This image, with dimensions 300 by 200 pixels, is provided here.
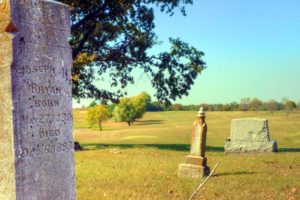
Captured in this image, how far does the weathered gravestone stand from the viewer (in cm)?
1817

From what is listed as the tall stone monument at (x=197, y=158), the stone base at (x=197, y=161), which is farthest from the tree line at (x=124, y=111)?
the stone base at (x=197, y=161)

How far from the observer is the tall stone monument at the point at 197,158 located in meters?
11.6

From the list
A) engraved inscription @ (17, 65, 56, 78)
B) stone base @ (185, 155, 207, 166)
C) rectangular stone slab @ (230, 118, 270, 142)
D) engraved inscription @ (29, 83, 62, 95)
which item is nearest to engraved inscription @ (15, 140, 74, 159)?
engraved inscription @ (29, 83, 62, 95)

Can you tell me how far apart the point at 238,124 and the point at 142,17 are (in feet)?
26.1

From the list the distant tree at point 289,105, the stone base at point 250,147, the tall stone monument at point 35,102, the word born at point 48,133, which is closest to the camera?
the tall stone monument at point 35,102

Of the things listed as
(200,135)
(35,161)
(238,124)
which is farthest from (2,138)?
→ (238,124)

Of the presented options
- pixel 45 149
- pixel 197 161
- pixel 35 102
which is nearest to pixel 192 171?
pixel 197 161

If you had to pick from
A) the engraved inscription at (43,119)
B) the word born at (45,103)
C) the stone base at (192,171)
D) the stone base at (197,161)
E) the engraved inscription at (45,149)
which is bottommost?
the stone base at (192,171)

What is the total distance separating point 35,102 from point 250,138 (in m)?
14.9

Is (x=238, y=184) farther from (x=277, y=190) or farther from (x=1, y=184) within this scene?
(x=1, y=184)

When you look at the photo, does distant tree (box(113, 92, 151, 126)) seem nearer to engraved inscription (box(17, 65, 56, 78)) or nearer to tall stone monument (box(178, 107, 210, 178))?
tall stone monument (box(178, 107, 210, 178))

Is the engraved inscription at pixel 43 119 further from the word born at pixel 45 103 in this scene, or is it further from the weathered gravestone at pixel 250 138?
the weathered gravestone at pixel 250 138

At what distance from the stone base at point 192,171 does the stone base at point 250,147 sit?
690cm

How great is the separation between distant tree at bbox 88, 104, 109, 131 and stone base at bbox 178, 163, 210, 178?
3906cm
